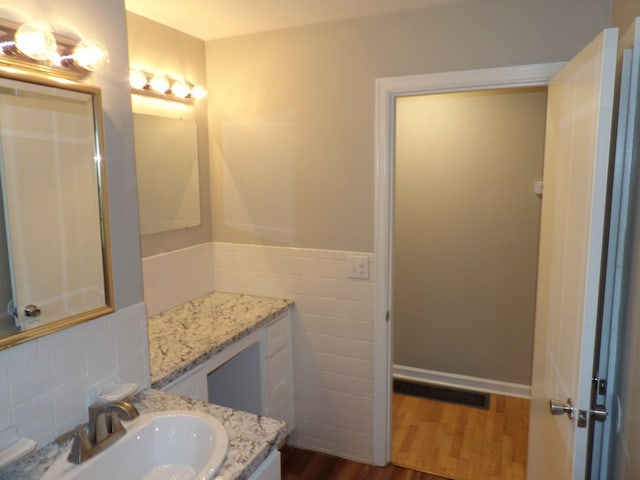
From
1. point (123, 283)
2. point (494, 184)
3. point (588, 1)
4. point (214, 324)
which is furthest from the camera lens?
point (494, 184)

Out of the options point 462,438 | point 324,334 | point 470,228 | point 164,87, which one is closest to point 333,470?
point 324,334

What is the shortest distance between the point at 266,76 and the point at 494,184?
67.1 inches

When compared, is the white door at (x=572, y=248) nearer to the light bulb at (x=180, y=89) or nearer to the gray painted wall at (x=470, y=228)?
the gray painted wall at (x=470, y=228)

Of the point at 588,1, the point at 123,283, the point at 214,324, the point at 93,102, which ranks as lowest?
the point at 214,324

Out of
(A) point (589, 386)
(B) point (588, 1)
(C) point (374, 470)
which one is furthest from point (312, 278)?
(B) point (588, 1)

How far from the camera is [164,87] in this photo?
7.46 feet

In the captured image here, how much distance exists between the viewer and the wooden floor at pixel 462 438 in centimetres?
255

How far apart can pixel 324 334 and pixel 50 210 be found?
1.60 m

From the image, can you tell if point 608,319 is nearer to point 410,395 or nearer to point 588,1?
point 588,1

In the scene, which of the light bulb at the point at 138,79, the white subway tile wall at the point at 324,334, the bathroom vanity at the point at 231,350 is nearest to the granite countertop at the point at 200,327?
the bathroom vanity at the point at 231,350

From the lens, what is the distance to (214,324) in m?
2.23

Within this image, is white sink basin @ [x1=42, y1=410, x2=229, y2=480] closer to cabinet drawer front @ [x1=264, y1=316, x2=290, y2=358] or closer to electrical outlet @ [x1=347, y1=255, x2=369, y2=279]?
cabinet drawer front @ [x1=264, y1=316, x2=290, y2=358]

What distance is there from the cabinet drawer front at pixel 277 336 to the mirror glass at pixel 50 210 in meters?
1.07

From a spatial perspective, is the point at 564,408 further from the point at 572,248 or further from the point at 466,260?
the point at 466,260
